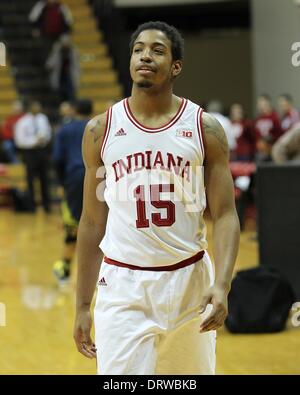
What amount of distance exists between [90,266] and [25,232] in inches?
447

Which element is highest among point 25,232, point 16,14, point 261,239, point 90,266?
point 16,14

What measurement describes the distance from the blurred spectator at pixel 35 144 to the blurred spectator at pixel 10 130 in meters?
0.92

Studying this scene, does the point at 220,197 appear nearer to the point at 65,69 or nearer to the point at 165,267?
the point at 165,267

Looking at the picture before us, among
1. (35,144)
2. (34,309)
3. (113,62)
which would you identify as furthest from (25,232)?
(113,62)

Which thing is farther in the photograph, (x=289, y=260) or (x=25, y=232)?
(x=25, y=232)

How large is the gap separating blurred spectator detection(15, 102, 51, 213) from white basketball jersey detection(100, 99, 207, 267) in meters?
14.4

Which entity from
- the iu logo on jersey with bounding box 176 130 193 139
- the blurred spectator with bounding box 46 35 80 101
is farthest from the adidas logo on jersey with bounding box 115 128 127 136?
the blurred spectator with bounding box 46 35 80 101

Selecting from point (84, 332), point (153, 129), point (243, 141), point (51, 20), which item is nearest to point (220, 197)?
point (153, 129)

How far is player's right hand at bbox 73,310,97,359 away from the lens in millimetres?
3885

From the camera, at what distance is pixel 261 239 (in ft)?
29.0

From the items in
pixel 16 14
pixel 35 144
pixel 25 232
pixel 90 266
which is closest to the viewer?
pixel 90 266

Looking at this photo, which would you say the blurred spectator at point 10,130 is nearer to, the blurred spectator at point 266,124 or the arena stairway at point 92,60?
the arena stairway at point 92,60
